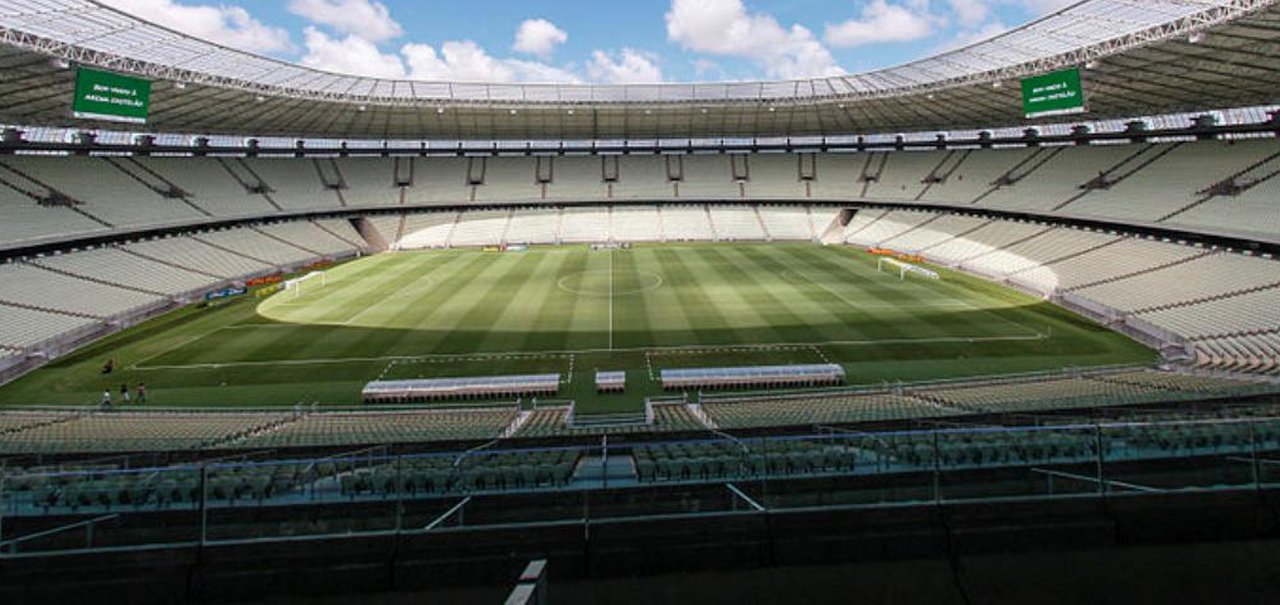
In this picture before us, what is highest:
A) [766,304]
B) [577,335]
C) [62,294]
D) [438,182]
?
[438,182]

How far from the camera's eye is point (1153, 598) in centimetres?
559

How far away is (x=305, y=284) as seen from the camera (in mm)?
50469

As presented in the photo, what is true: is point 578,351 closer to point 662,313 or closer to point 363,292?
point 662,313

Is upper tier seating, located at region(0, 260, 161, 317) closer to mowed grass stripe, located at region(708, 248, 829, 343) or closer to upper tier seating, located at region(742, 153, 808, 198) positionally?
mowed grass stripe, located at region(708, 248, 829, 343)

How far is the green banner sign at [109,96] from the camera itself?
35.7m

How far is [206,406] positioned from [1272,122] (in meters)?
66.5

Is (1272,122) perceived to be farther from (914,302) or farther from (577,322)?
(577,322)

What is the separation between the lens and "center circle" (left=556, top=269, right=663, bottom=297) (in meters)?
46.8

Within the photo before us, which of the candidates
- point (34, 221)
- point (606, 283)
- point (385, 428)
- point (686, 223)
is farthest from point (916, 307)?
point (34, 221)

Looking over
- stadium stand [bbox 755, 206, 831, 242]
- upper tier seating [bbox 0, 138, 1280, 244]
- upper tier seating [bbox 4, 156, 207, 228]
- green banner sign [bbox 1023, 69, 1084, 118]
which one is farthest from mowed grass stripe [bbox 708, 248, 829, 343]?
upper tier seating [bbox 4, 156, 207, 228]

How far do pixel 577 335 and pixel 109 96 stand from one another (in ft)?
94.2

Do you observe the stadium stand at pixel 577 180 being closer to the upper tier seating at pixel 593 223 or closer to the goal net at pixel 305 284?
the upper tier seating at pixel 593 223

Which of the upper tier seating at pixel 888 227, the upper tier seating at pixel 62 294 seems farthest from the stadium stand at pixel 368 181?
the upper tier seating at pixel 888 227

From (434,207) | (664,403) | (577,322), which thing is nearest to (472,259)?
(434,207)
